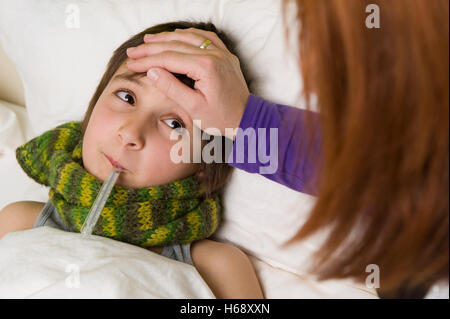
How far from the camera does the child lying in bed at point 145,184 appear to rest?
806 millimetres

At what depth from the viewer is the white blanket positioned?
668 mm

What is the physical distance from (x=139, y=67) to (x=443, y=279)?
573 millimetres

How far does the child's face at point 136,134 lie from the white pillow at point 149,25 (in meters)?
0.17

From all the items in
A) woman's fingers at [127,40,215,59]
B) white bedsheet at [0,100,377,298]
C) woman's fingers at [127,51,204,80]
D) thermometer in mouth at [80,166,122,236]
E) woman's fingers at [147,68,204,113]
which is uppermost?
woman's fingers at [127,40,215,59]

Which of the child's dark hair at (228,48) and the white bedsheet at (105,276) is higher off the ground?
the child's dark hair at (228,48)

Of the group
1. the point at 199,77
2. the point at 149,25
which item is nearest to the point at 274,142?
the point at 199,77

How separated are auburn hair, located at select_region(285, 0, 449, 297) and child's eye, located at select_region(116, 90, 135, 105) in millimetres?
398

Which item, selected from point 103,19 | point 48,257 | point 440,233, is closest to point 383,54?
point 440,233

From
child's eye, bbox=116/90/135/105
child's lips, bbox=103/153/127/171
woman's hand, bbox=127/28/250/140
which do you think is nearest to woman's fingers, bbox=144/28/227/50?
woman's hand, bbox=127/28/250/140

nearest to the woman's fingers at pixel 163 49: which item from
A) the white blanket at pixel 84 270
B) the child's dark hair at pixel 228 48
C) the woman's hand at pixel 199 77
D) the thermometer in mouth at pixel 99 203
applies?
the woman's hand at pixel 199 77

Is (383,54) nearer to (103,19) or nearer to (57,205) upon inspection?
(57,205)

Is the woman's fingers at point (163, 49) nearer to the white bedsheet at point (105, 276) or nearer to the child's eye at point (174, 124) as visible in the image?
the child's eye at point (174, 124)

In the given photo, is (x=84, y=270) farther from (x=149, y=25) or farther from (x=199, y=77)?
(x=149, y=25)

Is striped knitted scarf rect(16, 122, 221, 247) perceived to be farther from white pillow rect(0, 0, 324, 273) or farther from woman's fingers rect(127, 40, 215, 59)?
woman's fingers rect(127, 40, 215, 59)
